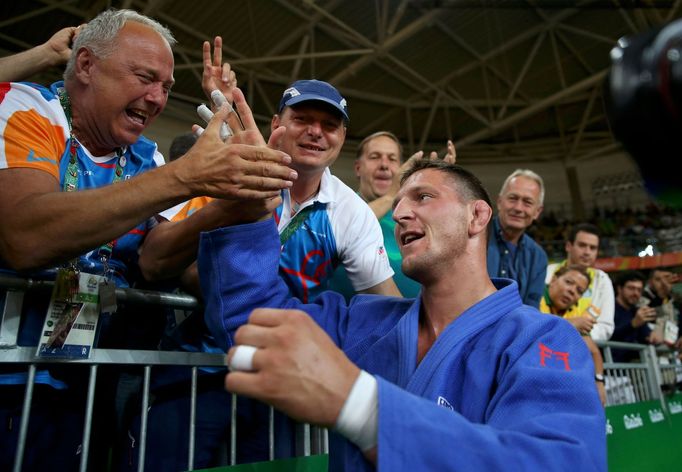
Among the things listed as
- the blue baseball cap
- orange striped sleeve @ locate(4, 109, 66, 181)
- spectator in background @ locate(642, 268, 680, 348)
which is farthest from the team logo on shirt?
spectator in background @ locate(642, 268, 680, 348)

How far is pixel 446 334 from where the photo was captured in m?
1.49

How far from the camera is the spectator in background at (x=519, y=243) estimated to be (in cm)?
355

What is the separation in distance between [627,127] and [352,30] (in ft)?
38.3

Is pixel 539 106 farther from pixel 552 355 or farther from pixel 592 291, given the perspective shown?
pixel 552 355

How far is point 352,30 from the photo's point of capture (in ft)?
37.6

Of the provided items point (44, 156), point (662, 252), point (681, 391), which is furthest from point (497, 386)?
point (662, 252)

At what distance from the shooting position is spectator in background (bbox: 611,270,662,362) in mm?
5469

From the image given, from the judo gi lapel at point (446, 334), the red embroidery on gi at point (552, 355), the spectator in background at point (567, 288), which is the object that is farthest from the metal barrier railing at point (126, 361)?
the spectator in background at point (567, 288)

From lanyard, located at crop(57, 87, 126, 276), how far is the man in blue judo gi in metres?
0.33

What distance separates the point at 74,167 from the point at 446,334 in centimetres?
122

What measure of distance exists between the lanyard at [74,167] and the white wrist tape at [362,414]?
1019 mm

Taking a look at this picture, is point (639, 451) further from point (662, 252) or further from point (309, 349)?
point (662, 252)

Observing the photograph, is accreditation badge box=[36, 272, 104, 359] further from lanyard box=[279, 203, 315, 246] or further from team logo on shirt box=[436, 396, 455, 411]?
team logo on shirt box=[436, 396, 455, 411]

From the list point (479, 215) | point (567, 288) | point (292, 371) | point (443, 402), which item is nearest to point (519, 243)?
point (567, 288)
